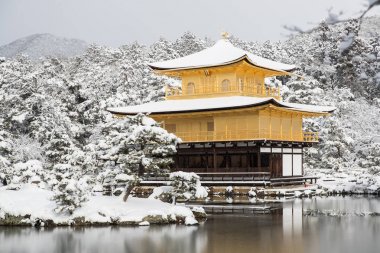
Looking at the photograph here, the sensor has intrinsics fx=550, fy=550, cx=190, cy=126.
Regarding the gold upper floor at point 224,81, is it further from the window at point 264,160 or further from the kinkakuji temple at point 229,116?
the window at point 264,160

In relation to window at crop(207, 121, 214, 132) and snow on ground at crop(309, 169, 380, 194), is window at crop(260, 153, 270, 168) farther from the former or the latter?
window at crop(207, 121, 214, 132)

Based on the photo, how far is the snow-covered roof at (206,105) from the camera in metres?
39.0

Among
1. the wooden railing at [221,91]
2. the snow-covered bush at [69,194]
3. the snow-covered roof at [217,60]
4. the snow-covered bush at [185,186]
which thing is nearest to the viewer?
the snow-covered bush at [69,194]

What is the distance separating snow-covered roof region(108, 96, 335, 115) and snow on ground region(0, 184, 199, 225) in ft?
52.2

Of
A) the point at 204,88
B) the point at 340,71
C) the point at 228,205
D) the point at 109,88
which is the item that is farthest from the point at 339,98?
the point at 228,205

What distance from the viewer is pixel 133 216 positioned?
23.2 m

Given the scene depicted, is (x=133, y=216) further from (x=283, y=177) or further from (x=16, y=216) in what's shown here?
(x=283, y=177)

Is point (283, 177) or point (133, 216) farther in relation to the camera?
point (283, 177)

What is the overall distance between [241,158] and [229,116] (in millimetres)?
3276

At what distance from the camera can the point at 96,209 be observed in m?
23.3

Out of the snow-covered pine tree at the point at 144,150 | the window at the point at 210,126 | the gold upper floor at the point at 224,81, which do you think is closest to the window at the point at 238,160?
the window at the point at 210,126

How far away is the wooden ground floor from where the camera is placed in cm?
3978

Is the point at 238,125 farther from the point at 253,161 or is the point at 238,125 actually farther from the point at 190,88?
the point at 190,88

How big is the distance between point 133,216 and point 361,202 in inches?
612
